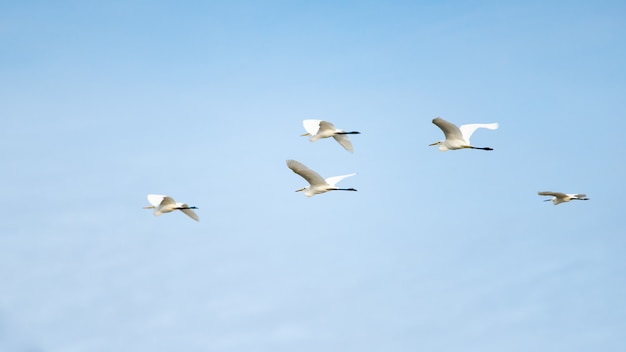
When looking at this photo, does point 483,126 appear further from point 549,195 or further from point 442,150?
point 549,195

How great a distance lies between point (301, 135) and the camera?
3344 inches

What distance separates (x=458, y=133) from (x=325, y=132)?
279 inches

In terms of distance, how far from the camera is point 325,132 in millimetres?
82312

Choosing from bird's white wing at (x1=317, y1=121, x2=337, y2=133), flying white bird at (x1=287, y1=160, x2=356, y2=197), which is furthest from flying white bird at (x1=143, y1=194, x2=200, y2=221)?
bird's white wing at (x1=317, y1=121, x2=337, y2=133)

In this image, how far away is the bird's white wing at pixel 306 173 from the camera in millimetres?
79294

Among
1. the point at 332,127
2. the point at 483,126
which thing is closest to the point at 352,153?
the point at 332,127

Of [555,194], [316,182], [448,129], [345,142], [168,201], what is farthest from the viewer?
[555,194]

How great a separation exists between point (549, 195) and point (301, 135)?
14888 millimetres

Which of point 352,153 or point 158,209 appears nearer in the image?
point 352,153

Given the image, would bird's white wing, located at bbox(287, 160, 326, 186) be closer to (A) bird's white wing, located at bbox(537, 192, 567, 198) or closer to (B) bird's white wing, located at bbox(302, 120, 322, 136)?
(B) bird's white wing, located at bbox(302, 120, 322, 136)

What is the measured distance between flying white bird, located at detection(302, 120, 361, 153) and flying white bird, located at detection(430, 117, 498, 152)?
16.4ft

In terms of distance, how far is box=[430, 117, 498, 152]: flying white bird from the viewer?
3162 inches

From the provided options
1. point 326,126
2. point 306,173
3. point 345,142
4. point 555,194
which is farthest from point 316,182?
point 555,194

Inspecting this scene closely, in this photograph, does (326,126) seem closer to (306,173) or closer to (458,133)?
(306,173)
